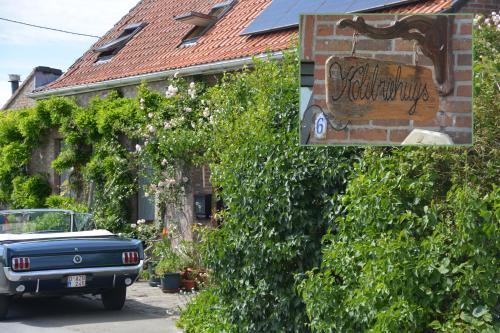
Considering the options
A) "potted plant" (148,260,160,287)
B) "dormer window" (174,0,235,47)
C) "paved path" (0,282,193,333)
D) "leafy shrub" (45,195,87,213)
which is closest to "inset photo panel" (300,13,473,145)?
"paved path" (0,282,193,333)

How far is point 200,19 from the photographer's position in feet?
58.5

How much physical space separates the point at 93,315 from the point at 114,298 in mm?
435

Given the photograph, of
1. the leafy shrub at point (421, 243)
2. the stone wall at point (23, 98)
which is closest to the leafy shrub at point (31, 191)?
the stone wall at point (23, 98)

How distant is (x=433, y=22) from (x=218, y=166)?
2.69 meters

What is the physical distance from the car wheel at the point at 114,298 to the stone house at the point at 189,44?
358cm

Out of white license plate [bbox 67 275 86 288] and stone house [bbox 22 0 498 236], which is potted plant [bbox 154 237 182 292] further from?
white license plate [bbox 67 275 86 288]

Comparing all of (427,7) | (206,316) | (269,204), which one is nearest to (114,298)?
(206,316)

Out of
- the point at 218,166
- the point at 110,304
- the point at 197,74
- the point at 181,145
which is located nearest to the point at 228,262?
the point at 218,166

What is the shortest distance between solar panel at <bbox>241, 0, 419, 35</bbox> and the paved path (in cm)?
498

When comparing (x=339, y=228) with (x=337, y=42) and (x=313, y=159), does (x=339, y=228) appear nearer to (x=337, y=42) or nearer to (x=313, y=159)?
(x=313, y=159)

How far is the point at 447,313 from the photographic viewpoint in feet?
17.7

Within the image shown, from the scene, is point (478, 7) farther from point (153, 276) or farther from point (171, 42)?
point (171, 42)

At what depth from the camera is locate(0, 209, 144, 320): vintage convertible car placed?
10.2 metres

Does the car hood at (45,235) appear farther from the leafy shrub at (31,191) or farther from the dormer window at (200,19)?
the leafy shrub at (31,191)
